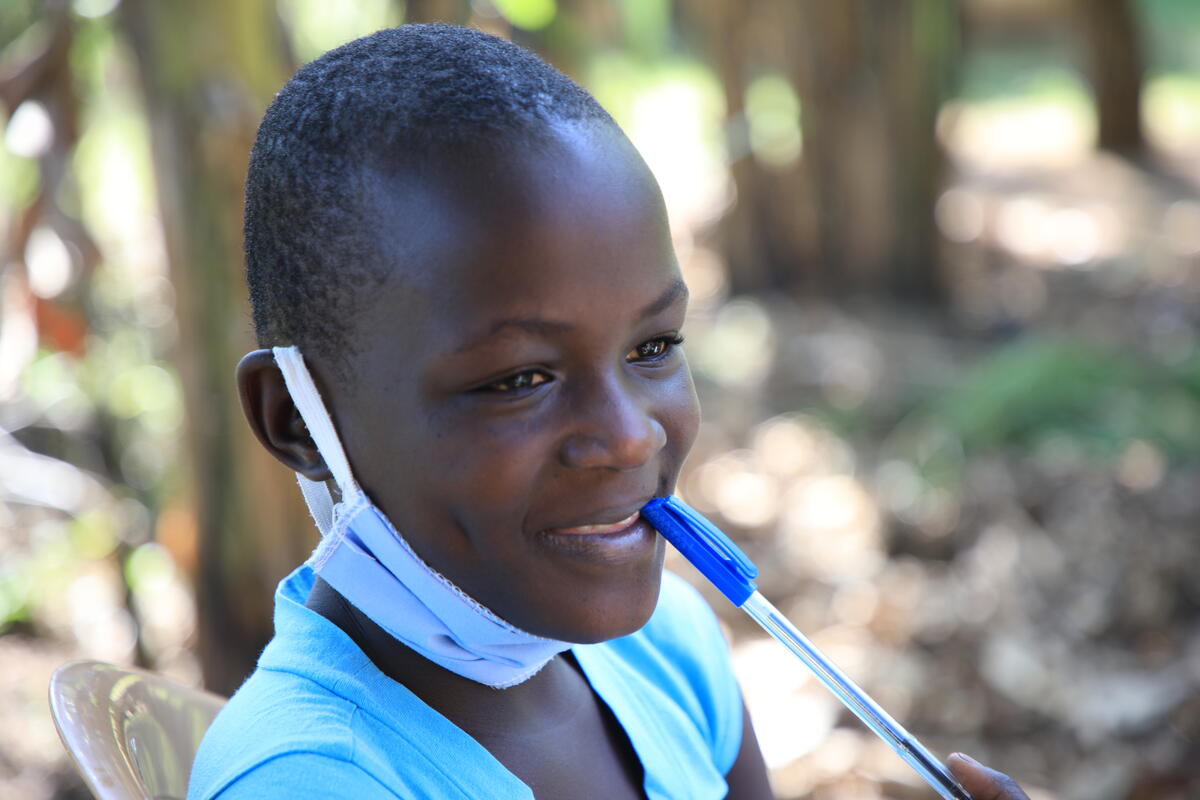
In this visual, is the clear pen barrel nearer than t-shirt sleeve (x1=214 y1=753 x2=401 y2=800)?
No

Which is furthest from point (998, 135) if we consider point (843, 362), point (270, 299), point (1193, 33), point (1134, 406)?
point (270, 299)

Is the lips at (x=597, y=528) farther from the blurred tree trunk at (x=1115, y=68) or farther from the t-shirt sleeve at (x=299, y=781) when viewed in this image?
the blurred tree trunk at (x=1115, y=68)

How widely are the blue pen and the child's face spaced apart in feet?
0.16

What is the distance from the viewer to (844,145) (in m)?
6.03

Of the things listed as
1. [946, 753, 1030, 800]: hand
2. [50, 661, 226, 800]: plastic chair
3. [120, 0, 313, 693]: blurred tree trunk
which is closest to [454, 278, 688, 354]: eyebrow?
[50, 661, 226, 800]: plastic chair

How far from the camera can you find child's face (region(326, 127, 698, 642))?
40.1 inches

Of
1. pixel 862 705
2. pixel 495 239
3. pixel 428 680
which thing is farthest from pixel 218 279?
pixel 862 705

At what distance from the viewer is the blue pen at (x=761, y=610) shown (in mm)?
1143

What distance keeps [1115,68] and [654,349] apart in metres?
7.85

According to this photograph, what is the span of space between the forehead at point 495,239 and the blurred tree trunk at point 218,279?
1.25 metres

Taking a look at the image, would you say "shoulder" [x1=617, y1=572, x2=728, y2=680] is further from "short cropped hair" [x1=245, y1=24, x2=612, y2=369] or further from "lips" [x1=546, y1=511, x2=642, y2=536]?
"short cropped hair" [x1=245, y1=24, x2=612, y2=369]

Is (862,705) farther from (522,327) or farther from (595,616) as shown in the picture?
(522,327)

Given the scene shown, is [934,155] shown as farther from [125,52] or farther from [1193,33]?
[1193,33]

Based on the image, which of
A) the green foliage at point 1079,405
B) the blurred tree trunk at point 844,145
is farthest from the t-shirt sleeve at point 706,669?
the blurred tree trunk at point 844,145
